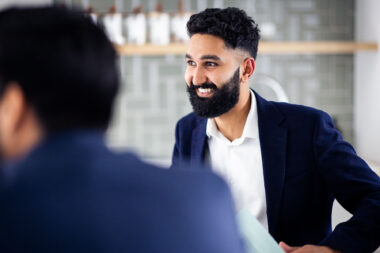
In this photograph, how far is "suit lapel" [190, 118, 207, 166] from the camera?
1.50 m

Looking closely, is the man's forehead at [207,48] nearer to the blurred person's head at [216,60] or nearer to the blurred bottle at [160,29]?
the blurred person's head at [216,60]

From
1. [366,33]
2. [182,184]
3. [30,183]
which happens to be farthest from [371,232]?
[366,33]

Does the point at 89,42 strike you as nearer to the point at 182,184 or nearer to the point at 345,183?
the point at 182,184

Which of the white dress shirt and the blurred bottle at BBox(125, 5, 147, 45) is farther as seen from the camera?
the blurred bottle at BBox(125, 5, 147, 45)

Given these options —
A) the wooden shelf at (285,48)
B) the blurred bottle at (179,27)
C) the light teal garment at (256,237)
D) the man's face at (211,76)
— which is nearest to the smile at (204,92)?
the man's face at (211,76)

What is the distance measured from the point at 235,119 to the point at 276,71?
2.16 meters

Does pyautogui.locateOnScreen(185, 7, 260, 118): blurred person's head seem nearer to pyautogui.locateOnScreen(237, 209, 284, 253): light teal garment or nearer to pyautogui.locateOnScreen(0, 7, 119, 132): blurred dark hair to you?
pyautogui.locateOnScreen(237, 209, 284, 253): light teal garment

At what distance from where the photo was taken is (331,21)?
359 centimetres

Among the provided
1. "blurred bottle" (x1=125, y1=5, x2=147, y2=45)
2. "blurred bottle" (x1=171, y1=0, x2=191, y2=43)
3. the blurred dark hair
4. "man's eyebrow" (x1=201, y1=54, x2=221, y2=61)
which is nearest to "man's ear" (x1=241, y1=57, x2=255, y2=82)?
"man's eyebrow" (x1=201, y1=54, x2=221, y2=61)

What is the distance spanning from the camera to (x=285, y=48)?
323 centimetres

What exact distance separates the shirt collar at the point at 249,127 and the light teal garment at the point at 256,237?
46 cm

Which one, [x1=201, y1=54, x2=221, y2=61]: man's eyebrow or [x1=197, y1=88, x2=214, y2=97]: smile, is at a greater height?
[x1=201, y1=54, x2=221, y2=61]: man's eyebrow

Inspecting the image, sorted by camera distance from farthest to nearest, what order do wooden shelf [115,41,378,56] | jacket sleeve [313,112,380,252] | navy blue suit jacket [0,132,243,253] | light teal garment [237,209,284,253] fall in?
1. wooden shelf [115,41,378,56]
2. jacket sleeve [313,112,380,252]
3. light teal garment [237,209,284,253]
4. navy blue suit jacket [0,132,243,253]

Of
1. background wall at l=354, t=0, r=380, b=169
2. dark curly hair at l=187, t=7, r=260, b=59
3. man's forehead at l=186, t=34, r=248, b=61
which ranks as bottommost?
background wall at l=354, t=0, r=380, b=169
